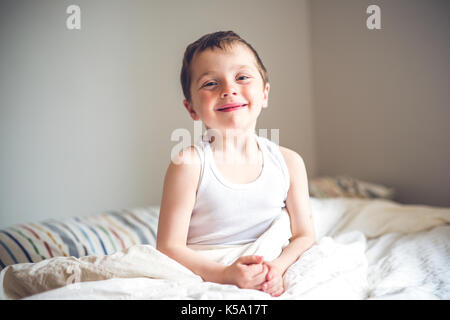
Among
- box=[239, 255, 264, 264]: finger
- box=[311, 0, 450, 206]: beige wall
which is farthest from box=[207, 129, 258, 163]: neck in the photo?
box=[311, 0, 450, 206]: beige wall

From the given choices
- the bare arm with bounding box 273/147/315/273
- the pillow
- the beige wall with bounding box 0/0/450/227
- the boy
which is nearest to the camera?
the boy

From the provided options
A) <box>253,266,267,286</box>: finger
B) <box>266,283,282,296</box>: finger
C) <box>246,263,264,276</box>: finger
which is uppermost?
<box>246,263,264,276</box>: finger

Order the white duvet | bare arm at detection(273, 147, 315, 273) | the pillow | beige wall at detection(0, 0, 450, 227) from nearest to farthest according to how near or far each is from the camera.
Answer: the white duvet < bare arm at detection(273, 147, 315, 273) < beige wall at detection(0, 0, 450, 227) < the pillow

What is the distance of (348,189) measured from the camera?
189 cm

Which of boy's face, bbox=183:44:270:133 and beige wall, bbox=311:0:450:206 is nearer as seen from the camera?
boy's face, bbox=183:44:270:133

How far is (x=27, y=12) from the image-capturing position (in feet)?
4.30

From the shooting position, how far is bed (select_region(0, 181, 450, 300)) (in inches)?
26.1

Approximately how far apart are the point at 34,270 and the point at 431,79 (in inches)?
68.7

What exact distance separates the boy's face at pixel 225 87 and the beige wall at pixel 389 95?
91cm

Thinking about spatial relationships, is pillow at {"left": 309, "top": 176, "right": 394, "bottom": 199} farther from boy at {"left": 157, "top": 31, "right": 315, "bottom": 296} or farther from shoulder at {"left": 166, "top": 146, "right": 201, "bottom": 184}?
shoulder at {"left": 166, "top": 146, "right": 201, "bottom": 184}

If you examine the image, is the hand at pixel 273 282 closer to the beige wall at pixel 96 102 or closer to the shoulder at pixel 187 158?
the shoulder at pixel 187 158

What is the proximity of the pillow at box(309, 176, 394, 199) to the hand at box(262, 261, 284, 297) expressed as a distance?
3.88 feet

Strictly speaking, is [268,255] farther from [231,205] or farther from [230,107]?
[230,107]

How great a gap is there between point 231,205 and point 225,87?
0.24 metres
